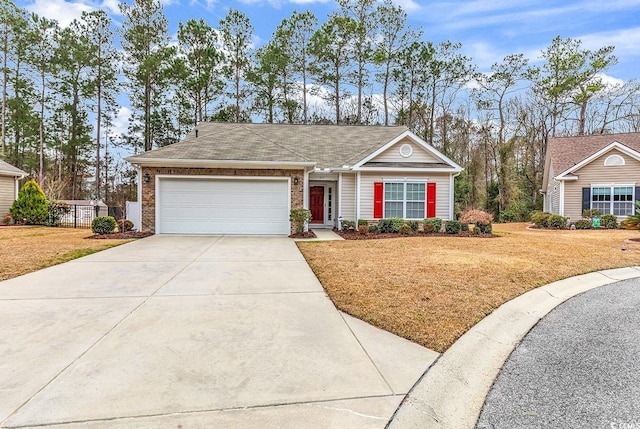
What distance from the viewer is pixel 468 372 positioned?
2.93 meters

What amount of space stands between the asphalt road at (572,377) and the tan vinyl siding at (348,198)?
35.0 ft

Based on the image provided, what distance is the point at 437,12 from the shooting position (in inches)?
532

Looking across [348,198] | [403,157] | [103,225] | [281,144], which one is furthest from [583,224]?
[103,225]

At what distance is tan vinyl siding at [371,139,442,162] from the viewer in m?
14.6

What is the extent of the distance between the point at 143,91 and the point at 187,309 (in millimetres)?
27963

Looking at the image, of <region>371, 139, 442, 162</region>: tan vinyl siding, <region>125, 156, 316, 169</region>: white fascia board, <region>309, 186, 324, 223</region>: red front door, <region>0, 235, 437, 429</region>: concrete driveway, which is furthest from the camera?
<region>309, 186, 324, 223</region>: red front door

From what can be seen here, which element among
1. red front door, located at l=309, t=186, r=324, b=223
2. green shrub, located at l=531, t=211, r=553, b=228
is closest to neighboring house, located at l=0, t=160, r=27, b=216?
red front door, located at l=309, t=186, r=324, b=223

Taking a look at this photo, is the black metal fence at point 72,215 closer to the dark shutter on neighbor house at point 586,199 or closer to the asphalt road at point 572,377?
the asphalt road at point 572,377

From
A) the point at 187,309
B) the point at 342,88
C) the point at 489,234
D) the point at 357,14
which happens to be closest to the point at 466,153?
the point at 342,88

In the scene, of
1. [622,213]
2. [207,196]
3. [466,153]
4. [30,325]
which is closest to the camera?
[30,325]

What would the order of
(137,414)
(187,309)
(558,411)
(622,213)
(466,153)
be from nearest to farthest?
(137,414), (558,411), (187,309), (622,213), (466,153)

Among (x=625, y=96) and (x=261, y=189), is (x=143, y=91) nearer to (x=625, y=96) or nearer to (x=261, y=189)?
(x=261, y=189)

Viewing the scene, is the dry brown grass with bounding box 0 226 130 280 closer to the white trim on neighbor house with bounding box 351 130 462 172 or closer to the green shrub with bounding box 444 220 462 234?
the white trim on neighbor house with bounding box 351 130 462 172

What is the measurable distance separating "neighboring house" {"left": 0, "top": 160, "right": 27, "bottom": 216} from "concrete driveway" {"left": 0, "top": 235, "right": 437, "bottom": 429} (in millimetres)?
16470
